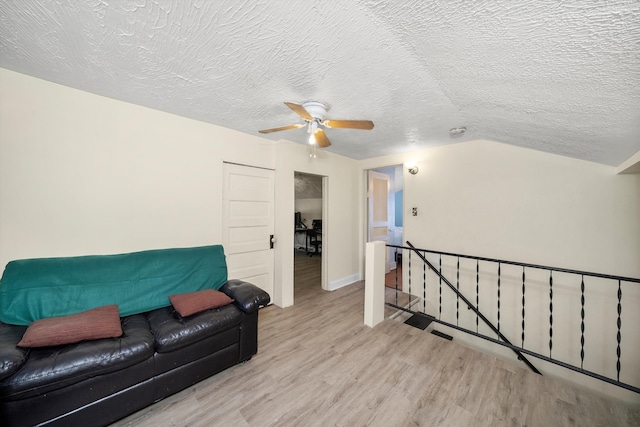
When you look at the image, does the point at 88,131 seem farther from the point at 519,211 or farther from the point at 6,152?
the point at 519,211

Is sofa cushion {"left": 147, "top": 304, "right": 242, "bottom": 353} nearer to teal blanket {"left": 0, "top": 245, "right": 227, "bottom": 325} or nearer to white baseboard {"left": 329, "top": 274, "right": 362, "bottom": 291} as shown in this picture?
teal blanket {"left": 0, "top": 245, "right": 227, "bottom": 325}

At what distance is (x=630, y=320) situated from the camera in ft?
7.60

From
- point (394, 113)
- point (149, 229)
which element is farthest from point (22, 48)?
point (394, 113)

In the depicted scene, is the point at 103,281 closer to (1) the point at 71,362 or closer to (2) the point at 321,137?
(1) the point at 71,362

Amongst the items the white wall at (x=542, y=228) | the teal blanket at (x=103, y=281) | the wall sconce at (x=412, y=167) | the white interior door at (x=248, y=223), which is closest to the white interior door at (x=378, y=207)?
the wall sconce at (x=412, y=167)

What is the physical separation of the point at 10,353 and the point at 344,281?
3.79 m

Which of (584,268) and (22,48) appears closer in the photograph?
(22,48)

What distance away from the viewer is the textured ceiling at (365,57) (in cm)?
101

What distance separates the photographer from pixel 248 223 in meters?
3.20

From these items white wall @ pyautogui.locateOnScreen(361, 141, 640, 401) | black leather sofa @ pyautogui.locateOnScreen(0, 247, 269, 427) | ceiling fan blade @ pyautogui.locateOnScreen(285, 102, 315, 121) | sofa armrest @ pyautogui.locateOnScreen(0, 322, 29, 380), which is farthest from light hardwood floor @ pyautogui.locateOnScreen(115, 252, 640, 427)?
ceiling fan blade @ pyautogui.locateOnScreen(285, 102, 315, 121)

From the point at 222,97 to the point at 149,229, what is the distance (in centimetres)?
157

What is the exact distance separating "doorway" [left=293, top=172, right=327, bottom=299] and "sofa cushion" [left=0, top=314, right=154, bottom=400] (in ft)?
11.4

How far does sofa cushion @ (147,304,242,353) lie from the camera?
1.64 m

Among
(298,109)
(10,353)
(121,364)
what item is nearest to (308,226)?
(298,109)
